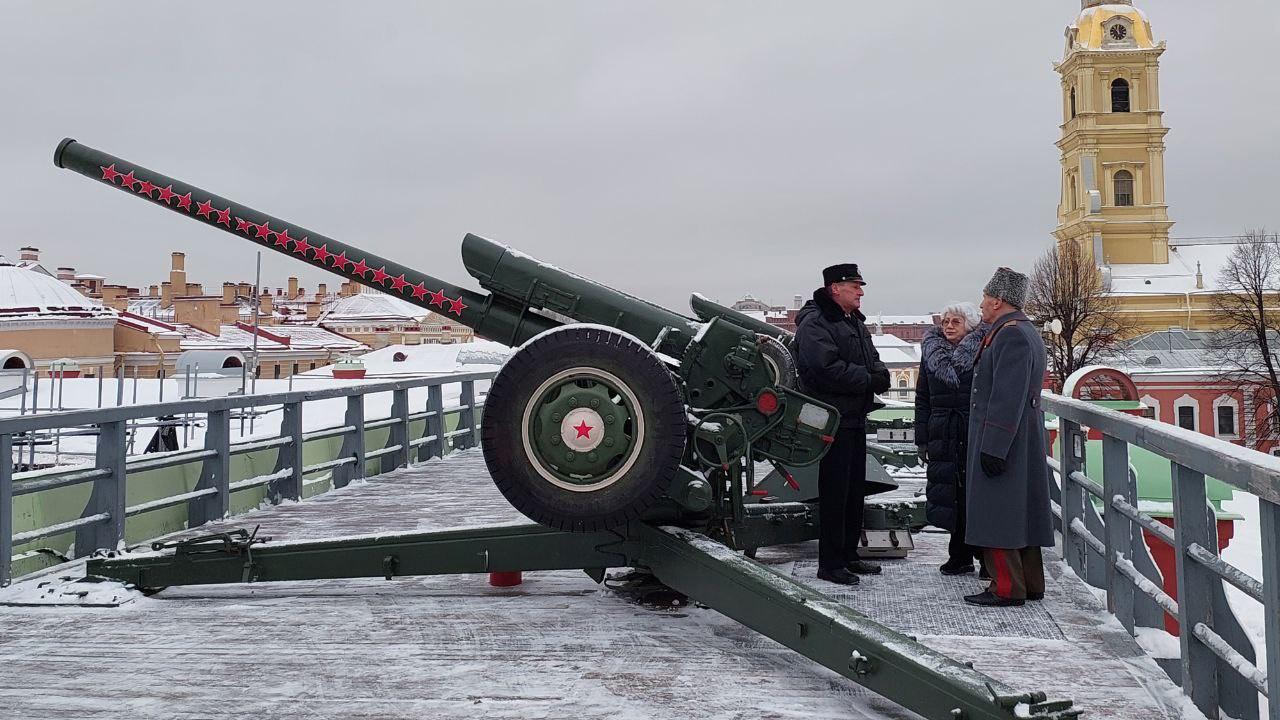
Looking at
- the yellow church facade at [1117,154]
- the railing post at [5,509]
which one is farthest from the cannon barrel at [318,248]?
the yellow church facade at [1117,154]

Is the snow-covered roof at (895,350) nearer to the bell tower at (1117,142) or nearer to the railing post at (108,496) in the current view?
the bell tower at (1117,142)

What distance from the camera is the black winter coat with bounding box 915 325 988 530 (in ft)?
18.1

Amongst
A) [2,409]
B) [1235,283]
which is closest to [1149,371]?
[1235,283]

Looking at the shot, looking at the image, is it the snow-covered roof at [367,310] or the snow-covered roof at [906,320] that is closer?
the snow-covered roof at [367,310]

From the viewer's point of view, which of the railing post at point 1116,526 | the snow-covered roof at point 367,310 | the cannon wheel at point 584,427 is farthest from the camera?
the snow-covered roof at point 367,310

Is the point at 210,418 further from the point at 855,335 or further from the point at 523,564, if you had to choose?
the point at 855,335

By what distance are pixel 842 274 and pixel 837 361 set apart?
0.51 m

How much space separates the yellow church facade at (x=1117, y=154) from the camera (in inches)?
2921

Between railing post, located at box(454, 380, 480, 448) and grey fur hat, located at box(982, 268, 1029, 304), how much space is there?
8.71 m

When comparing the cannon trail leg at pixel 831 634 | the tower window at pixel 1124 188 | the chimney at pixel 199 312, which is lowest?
the cannon trail leg at pixel 831 634

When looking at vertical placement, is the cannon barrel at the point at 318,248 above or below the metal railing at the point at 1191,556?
above

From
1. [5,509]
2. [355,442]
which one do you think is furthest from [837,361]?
[355,442]

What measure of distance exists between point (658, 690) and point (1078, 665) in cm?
165

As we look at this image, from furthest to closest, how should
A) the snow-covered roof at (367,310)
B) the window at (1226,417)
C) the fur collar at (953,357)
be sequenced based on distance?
the snow-covered roof at (367,310)
the window at (1226,417)
the fur collar at (953,357)
